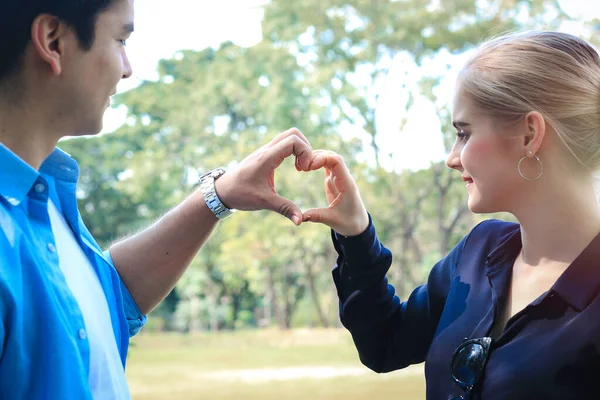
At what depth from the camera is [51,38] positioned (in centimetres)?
80

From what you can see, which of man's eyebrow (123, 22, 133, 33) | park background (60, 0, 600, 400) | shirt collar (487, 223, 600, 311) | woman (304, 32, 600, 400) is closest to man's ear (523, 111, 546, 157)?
woman (304, 32, 600, 400)

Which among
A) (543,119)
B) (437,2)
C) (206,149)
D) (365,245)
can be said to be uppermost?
(543,119)

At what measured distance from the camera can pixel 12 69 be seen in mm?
795

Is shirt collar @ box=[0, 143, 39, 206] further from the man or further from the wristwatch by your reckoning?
the wristwatch

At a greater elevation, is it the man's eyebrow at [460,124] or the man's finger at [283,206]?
the man's eyebrow at [460,124]

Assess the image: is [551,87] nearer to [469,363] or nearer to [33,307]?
[469,363]

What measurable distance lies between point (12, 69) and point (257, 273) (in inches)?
227

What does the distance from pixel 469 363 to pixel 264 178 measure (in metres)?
0.41

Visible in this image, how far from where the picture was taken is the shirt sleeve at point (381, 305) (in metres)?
1.15

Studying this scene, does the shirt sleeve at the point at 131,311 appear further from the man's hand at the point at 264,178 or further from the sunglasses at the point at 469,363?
the sunglasses at the point at 469,363

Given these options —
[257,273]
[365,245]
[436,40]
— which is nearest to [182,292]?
[257,273]

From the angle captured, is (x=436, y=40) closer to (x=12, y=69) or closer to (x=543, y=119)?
(x=543, y=119)

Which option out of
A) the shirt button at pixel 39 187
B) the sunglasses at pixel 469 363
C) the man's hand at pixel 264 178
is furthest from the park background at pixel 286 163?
the shirt button at pixel 39 187

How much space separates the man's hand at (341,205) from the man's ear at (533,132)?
27 cm
